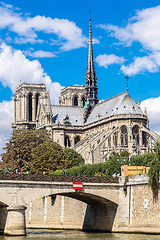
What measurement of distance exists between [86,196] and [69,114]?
78.9 metres

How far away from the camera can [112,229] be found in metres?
53.3

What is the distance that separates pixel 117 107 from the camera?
4498 inches

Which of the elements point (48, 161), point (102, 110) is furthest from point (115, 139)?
point (48, 161)

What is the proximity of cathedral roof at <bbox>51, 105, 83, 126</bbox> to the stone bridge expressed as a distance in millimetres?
74338

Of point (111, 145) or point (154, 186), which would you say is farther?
point (111, 145)

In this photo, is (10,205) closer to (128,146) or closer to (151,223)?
(151,223)

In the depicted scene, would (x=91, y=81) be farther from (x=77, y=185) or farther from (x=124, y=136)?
(x=77, y=185)

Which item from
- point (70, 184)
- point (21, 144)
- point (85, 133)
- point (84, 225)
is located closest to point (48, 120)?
point (85, 133)

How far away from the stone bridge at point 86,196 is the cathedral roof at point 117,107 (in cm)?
5713

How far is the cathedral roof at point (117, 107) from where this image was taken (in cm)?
11262

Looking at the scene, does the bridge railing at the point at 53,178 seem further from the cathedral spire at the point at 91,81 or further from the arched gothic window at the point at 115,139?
the cathedral spire at the point at 91,81

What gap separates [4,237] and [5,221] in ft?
7.60

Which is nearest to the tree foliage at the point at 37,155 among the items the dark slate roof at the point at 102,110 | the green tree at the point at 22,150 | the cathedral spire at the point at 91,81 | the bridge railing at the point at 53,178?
the green tree at the point at 22,150

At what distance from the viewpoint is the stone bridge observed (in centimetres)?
4881
